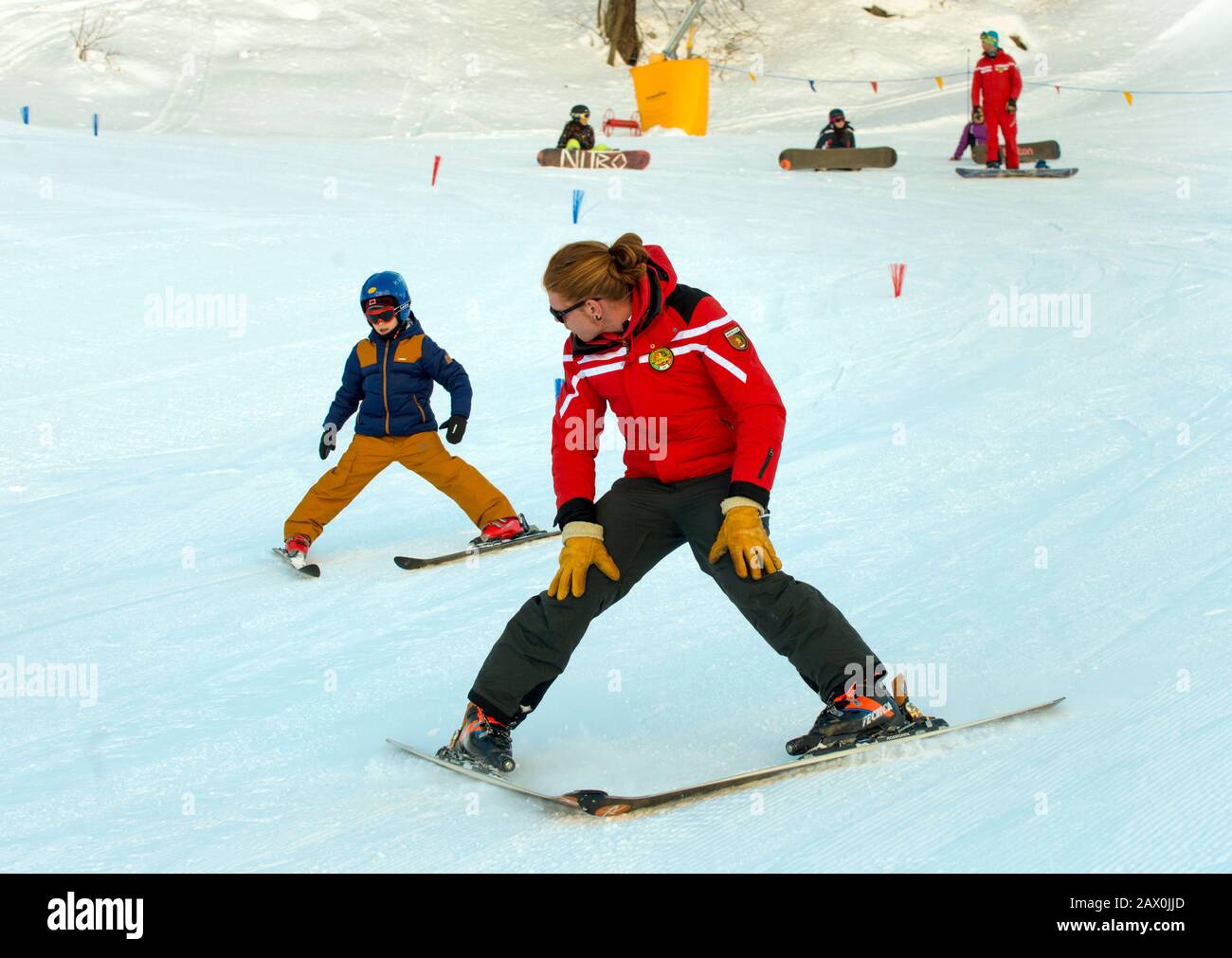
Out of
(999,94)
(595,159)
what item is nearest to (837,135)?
(999,94)

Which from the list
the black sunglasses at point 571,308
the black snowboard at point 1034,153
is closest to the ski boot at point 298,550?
the black sunglasses at point 571,308

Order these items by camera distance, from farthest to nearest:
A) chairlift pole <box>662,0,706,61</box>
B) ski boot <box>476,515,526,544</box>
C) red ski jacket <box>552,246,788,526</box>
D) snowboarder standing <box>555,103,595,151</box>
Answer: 1. chairlift pole <box>662,0,706,61</box>
2. snowboarder standing <box>555,103,595,151</box>
3. ski boot <box>476,515,526,544</box>
4. red ski jacket <box>552,246,788,526</box>

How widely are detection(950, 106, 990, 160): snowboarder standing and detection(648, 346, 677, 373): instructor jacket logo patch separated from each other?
14398 mm

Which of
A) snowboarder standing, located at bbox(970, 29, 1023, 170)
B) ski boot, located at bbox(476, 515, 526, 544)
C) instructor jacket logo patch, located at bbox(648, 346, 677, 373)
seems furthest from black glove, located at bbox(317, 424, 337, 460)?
snowboarder standing, located at bbox(970, 29, 1023, 170)

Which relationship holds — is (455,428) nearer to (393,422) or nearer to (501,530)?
(393,422)

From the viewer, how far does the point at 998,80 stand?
1578 cm

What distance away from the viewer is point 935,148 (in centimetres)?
1950

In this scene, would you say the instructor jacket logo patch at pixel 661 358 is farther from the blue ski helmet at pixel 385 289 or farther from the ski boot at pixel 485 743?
the blue ski helmet at pixel 385 289

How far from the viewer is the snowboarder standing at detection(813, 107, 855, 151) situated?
1767cm

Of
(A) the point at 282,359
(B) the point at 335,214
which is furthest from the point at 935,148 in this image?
(A) the point at 282,359

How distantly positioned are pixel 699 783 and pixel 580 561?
690mm

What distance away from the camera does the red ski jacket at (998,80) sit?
51.4 feet

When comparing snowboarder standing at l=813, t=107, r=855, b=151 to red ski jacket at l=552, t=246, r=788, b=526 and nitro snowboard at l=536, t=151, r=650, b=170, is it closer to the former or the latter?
nitro snowboard at l=536, t=151, r=650, b=170
